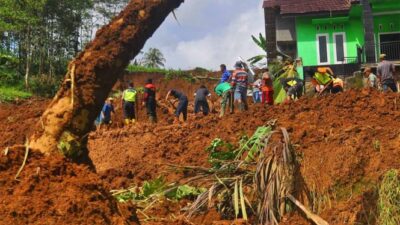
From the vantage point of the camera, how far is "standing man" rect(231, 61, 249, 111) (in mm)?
14367

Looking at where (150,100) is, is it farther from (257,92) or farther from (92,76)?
(92,76)

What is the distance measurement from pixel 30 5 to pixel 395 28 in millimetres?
19364

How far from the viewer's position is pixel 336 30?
3256 cm

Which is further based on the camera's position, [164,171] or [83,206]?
[164,171]

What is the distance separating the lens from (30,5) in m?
35.5

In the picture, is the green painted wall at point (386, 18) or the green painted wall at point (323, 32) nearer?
the green painted wall at point (386, 18)

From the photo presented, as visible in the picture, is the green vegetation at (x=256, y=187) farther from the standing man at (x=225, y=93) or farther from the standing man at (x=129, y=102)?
the standing man at (x=129, y=102)

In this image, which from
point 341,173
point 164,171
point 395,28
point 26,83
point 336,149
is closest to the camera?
point 341,173

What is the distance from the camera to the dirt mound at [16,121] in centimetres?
1719

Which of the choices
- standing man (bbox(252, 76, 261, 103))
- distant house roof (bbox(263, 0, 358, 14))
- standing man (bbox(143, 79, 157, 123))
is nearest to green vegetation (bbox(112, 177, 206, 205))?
standing man (bbox(143, 79, 157, 123))

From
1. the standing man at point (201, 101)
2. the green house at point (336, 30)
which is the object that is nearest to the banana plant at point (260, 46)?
the green house at point (336, 30)

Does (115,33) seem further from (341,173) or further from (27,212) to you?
(341,173)

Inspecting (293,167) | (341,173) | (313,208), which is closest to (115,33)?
(293,167)

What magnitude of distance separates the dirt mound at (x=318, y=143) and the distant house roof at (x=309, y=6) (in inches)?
688
